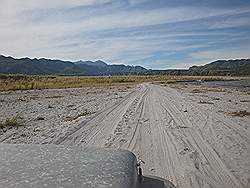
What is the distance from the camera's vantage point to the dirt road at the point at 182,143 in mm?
6285

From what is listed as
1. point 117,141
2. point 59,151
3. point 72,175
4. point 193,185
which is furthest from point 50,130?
point 72,175

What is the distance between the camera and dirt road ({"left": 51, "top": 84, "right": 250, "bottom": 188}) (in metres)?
6.29

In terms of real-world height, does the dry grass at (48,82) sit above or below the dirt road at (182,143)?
below

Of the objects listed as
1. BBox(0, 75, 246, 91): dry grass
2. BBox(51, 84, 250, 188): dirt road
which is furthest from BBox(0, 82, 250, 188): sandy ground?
BBox(0, 75, 246, 91): dry grass

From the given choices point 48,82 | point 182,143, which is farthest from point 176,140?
point 48,82

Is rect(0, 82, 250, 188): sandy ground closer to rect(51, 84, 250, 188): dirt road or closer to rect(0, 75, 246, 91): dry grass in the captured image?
rect(51, 84, 250, 188): dirt road

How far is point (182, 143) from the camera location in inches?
359

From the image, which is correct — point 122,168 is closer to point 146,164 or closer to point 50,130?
point 146,164

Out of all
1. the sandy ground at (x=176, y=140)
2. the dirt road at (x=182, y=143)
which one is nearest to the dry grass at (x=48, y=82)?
the sandy ground at (x=176, y=140)

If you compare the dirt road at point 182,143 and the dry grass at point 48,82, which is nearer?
the dirt road at point 182,143

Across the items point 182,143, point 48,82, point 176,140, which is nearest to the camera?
point 182,143

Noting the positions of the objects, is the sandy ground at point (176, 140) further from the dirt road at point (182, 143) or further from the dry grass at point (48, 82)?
the dry grass at point (48, 82)

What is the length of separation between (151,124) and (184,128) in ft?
5.05

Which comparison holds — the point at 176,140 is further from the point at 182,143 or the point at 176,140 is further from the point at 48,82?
the point at 48,82
